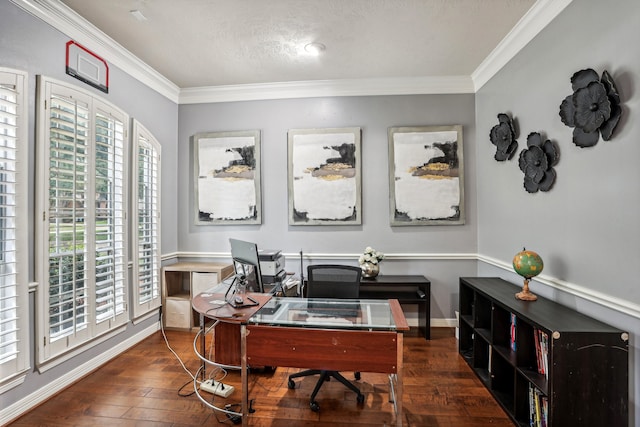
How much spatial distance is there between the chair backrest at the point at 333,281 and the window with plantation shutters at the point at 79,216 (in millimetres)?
1914

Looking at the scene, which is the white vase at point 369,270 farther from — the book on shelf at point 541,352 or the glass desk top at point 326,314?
the book on shelf at point 541,352

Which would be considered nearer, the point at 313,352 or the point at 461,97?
the point at 313,352

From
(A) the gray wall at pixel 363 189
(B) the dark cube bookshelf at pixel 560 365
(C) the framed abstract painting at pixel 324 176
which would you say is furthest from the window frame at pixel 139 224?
(B) the dark cube bookshelf at pixel 560 365

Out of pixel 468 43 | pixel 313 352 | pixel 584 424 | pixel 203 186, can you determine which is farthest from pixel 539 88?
pixel 203 186

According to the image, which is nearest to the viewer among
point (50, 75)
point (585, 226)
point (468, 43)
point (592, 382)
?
point (592, 382)

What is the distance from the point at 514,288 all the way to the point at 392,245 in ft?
4.68

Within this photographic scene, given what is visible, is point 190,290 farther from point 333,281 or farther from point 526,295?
point 526,295

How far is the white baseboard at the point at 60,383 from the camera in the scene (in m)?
2.16

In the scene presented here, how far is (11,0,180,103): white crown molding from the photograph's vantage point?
7.63ft

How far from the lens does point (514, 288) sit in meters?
2.71

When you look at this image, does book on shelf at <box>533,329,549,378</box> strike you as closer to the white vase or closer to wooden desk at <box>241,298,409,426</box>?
wooden desk at <box>241,298,409,426</box>

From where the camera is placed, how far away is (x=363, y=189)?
390cm

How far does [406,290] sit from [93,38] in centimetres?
408

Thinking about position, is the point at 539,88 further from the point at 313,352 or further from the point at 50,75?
the point at 50,75
